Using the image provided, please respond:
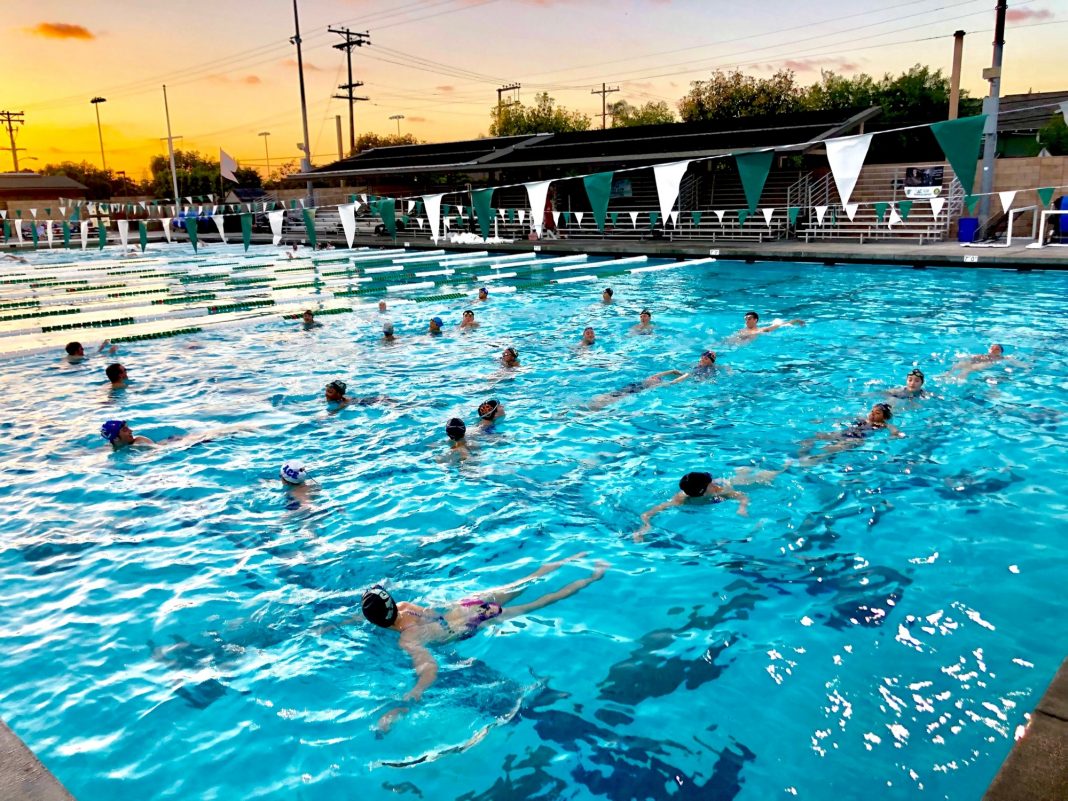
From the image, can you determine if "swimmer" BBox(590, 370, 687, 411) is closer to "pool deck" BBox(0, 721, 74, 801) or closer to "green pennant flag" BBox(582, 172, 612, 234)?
"green pennant flag" BBox(582, 172, 612, 234)

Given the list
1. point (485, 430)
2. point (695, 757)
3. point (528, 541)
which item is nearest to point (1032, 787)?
point (695, 757)

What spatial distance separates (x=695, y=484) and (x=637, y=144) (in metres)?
25.8

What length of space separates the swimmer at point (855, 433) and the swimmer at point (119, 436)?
699 cm

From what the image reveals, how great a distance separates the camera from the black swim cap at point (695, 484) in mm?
6230

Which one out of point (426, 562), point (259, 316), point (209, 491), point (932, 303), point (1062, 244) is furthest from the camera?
point (1062, 244)

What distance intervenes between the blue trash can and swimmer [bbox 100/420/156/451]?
68.0 ft

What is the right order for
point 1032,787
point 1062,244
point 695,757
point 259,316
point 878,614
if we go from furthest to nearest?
point 1062,244
point 259,316
point 878,614
point 695,757
point 1032,787

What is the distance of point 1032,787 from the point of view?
246 cm

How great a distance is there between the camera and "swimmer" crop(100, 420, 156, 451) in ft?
26.3

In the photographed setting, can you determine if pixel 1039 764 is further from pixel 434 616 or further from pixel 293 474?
pixel 293 474

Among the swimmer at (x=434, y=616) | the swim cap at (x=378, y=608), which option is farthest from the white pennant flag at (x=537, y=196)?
the swim cap at (x=378, y=608)

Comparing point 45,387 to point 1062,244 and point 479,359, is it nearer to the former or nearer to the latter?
point 479,359

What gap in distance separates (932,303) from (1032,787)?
1391 centimetres

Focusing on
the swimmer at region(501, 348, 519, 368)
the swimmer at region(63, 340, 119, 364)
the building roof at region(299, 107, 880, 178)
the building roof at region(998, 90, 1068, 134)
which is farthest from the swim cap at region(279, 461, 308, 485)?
the building roof at region(998, 90, 1068, 134)
